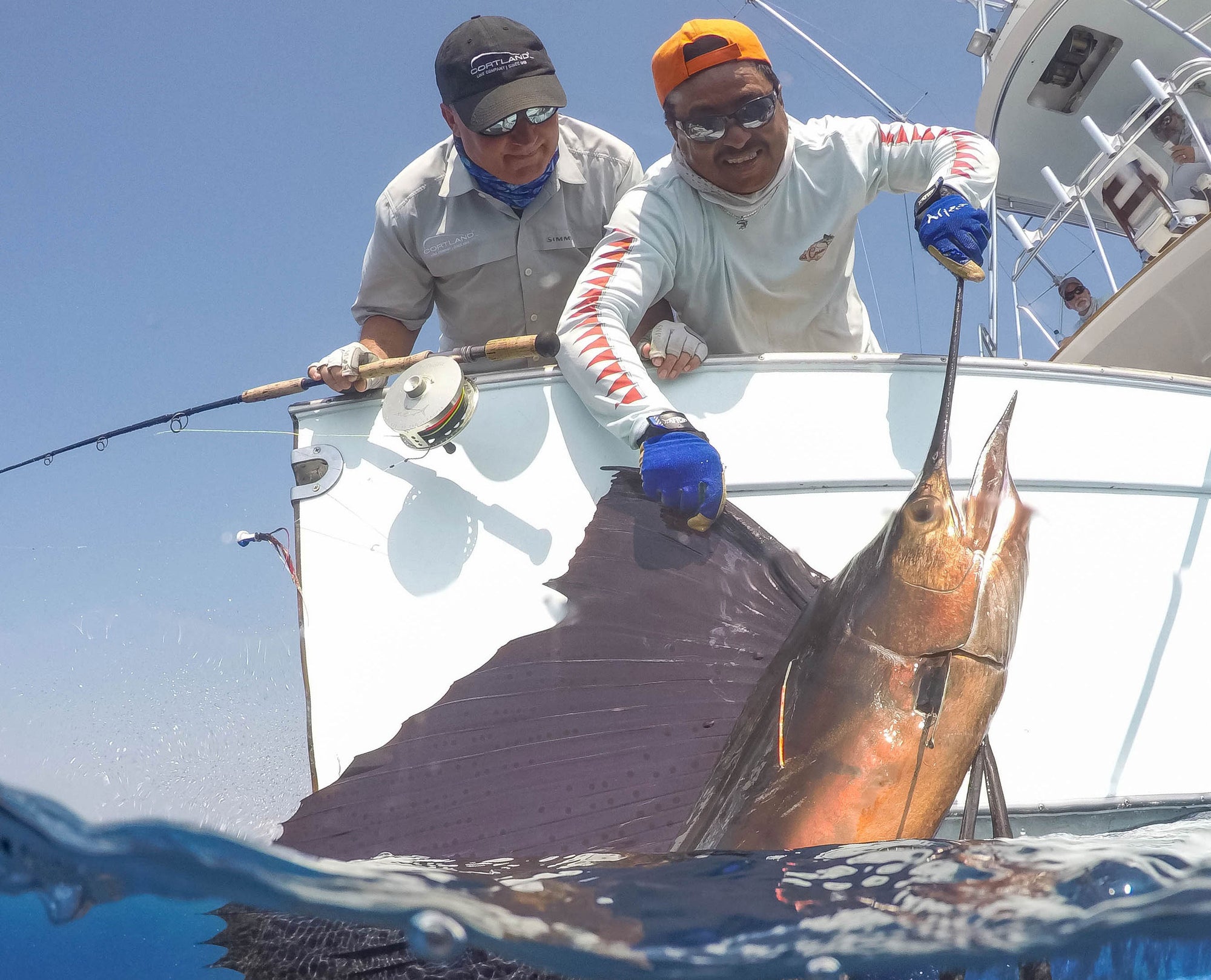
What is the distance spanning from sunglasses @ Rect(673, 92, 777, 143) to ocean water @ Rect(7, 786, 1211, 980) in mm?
1872

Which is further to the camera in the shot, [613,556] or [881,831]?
[613,556]

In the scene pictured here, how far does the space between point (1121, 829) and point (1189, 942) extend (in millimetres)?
367

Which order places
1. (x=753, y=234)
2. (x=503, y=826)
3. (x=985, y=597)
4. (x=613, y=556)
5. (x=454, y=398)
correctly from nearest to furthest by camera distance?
(x=985, y=597)
(x=503, y=826)
(x=613, y=556)
(x=454, y=398)
(x=753, y=234)

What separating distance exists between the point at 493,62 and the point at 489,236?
0.56 metres

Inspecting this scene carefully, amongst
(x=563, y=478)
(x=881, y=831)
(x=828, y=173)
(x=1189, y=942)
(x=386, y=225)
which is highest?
(x=386, y=225)

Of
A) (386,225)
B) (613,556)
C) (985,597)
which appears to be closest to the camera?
(985,597)

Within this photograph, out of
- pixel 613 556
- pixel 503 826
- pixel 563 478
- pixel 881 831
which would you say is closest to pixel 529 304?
pixel 563 478

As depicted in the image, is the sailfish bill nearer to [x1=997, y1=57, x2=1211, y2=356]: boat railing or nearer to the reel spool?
the reel spool

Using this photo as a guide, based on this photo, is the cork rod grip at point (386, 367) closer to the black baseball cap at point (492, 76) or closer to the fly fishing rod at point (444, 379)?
the fly fishing rod at point (444, 379)

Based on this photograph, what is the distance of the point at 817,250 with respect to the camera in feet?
8.91

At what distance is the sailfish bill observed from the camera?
1373 mm

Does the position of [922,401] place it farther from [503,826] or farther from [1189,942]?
[503,826]

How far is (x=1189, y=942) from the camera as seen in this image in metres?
1.34

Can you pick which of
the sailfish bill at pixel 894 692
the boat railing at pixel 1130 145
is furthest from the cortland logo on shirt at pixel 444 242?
the boat railing at pixel 1130 145
